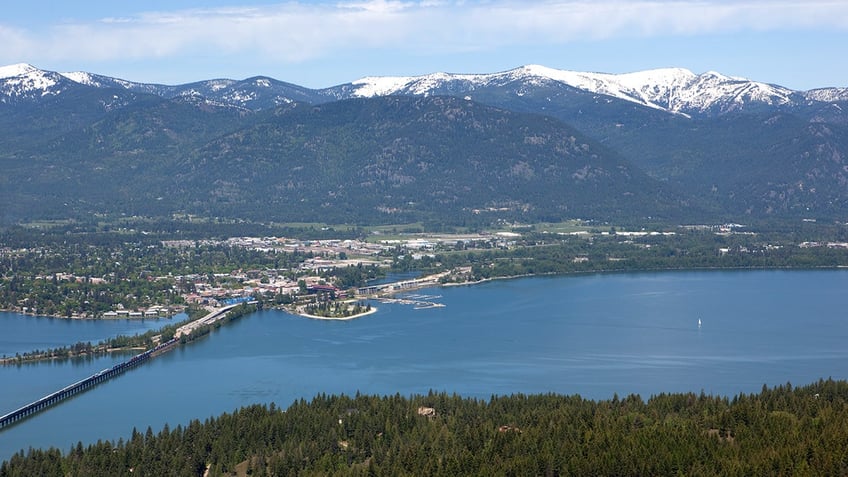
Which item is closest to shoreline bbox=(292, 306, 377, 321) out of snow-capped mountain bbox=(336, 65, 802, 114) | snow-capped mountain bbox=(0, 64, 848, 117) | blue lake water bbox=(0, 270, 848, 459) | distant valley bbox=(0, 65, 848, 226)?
blue lake water bbox=(0, 270, 848, 459)

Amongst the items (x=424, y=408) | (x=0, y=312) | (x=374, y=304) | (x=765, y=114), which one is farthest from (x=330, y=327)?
(x=765, y=114)

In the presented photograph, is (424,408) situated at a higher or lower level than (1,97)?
lower

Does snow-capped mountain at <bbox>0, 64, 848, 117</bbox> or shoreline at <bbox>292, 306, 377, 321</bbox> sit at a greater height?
snow-capped mountain at <bbox>0, 64, 848, 117</bbox>

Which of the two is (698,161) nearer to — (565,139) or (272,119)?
(565,139)

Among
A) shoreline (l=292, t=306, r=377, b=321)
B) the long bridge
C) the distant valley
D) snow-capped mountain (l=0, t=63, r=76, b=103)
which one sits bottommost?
the long bridge

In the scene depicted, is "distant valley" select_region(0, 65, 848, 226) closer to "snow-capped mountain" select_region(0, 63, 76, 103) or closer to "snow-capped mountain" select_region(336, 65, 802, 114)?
"snow-capped mountain" select_region(0, 63, 76, 103)

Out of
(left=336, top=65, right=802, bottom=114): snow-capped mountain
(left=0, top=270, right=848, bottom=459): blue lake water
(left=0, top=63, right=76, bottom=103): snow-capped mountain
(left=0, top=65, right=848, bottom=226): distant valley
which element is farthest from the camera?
(left=336, top=65, right=802, bottom=114): snow-capped mountain
